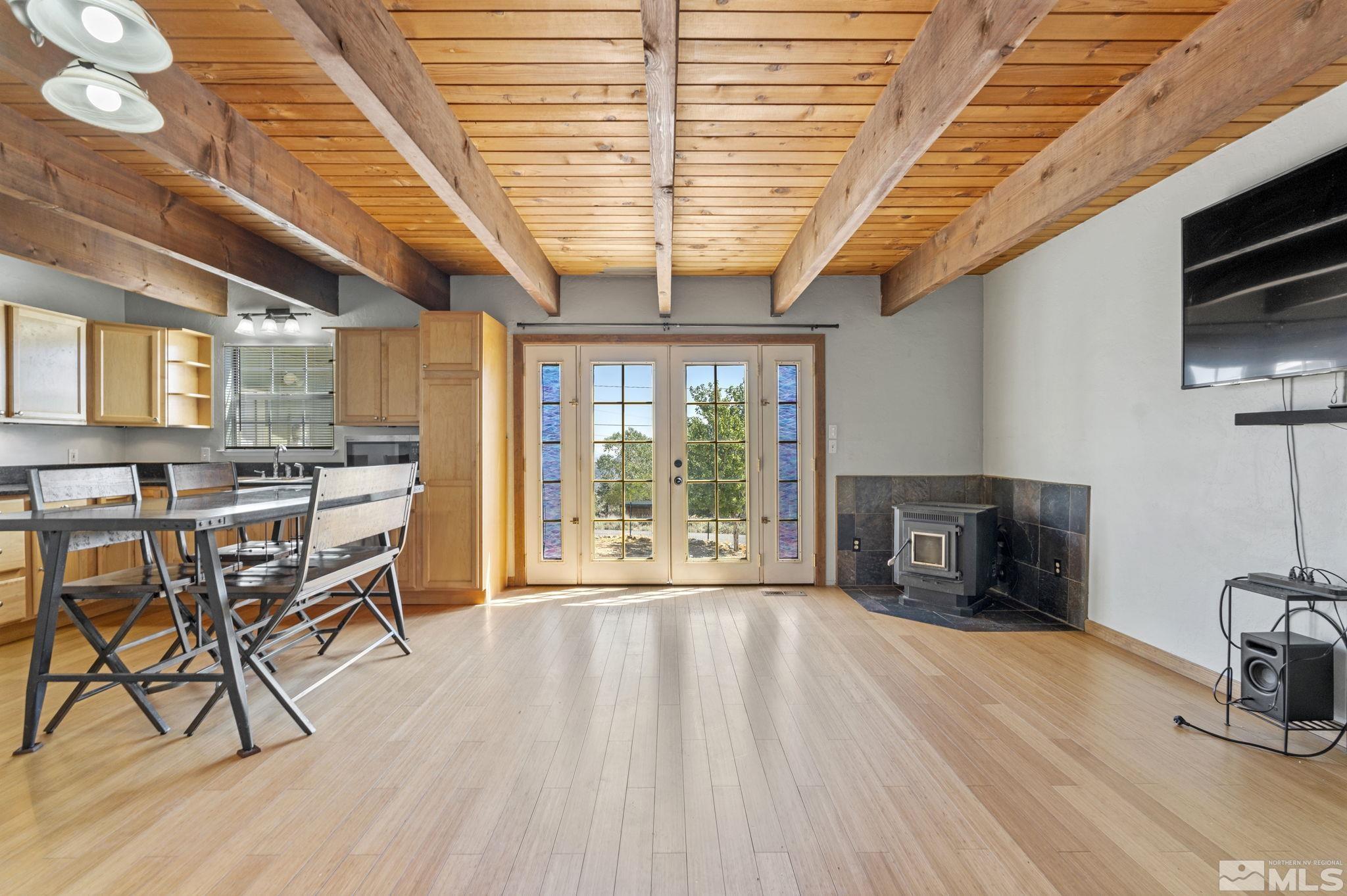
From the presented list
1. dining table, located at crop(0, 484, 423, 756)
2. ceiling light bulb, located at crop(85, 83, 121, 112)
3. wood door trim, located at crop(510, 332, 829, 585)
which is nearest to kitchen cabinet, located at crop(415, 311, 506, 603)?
wood door trim, located at crop(510, 332, 829, 585)

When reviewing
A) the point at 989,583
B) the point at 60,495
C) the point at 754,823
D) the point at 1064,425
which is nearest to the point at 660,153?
the point at 754,823

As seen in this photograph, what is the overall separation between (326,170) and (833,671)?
3.51 m

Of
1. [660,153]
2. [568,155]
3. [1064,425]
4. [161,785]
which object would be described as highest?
[568,155]

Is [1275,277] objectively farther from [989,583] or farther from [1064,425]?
[989,583]

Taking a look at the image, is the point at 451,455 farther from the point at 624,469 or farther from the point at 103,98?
the point at 103,98

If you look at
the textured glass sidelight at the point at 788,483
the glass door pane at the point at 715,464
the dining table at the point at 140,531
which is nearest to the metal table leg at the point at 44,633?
the dining table at the point at 140,531

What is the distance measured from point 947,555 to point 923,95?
3183 millimetres

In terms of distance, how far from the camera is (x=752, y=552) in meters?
5.31

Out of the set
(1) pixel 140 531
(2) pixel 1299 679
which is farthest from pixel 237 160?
(2) pixel 1299 679

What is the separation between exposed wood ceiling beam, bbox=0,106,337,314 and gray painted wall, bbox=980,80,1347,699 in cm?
505

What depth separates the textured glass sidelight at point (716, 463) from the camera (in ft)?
17.4

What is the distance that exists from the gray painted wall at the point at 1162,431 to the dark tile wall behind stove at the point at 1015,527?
119 millimetres

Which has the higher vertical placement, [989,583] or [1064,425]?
[1064,425]

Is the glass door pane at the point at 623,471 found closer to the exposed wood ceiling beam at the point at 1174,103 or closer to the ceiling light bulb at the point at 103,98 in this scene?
the exposed wood ceiling beam at the point at 1174,103
